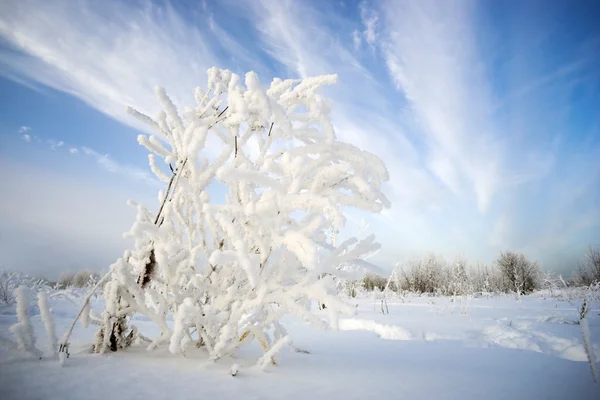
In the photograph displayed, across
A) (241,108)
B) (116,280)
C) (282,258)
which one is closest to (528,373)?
(282,258)

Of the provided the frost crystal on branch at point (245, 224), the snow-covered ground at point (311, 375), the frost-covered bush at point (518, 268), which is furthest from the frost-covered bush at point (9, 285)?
the frost-covered bush at point (518, 268)

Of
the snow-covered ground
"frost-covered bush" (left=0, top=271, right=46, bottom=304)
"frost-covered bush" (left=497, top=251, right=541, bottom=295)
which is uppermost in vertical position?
"frost-covered bush" (left=497, top=251, right=541, bottom=295)

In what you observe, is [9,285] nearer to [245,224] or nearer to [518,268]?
[245,224]

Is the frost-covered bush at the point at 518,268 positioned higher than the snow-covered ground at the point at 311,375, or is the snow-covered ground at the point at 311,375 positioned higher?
the frost-covered bush at the point at 518,268

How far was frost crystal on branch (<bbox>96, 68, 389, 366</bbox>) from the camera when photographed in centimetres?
138

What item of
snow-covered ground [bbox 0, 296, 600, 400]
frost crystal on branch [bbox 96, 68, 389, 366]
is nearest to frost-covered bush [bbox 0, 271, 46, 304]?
snow-covered ground [bbox 0, 296, 600, 400]

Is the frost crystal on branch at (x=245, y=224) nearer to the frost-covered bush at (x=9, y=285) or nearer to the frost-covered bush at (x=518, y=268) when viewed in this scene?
the frost-covered bush at (x=9, y=285)

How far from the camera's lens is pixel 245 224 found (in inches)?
56.8

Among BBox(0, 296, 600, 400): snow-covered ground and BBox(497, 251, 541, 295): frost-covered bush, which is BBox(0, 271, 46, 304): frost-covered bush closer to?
BBox(0, 296, 600, 400): snow-covered ground

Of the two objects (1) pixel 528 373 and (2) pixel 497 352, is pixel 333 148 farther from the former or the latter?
(2) pixel 497 352

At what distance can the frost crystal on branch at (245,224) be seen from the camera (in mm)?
1377

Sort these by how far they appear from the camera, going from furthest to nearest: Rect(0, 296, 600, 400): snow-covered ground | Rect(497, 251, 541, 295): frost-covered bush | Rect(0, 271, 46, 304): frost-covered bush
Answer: Rect(497, 251, 541, 295): frost-covered bush < Rect(0, 271, 46, 304): frost-covered bush < Rect(0, 296, 600, 400): snow-covered ground

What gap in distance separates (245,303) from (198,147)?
0.87 meters

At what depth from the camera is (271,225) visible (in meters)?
1.40
